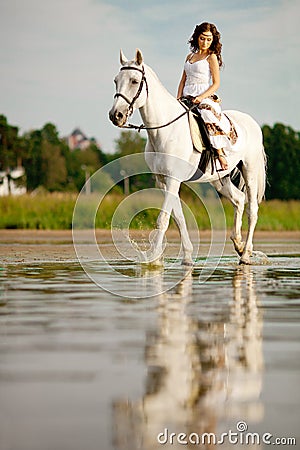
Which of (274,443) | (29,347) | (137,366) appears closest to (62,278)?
(29,347)

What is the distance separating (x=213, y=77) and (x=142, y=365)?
8.33 metres

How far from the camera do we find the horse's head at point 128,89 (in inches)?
446

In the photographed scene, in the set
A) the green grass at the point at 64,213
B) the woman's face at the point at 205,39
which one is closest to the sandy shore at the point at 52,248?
the green grass at the point at 64,213

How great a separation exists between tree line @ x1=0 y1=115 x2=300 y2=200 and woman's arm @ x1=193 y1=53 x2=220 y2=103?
2811 cm

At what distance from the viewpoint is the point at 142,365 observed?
5.20m

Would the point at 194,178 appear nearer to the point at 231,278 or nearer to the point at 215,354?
the point at 231,278

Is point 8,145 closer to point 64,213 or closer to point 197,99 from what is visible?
point 64,213

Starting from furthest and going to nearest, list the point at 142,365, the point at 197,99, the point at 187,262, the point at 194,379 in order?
the point at 197,99 < the point at 187,262 < the point at 142,365 < the point at 194,379

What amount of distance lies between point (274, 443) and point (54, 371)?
160cm

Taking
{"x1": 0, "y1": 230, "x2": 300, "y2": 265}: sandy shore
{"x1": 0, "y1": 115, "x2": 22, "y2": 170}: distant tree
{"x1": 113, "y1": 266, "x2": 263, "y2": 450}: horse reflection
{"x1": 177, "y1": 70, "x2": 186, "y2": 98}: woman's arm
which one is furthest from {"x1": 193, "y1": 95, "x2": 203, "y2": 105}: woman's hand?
{"x1": 0, "y1": 115, "x2": 22, "y2": 170}: distant tree

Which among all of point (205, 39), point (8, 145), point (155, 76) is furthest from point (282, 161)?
point (155, 76)

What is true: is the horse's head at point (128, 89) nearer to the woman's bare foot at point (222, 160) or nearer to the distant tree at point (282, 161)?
the woman's bare foot at point (222, 160)

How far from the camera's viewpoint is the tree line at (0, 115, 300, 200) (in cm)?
6775

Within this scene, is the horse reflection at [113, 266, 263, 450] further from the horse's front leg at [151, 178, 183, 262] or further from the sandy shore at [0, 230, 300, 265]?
the sandy shore at [0, 230, 300, 265]
